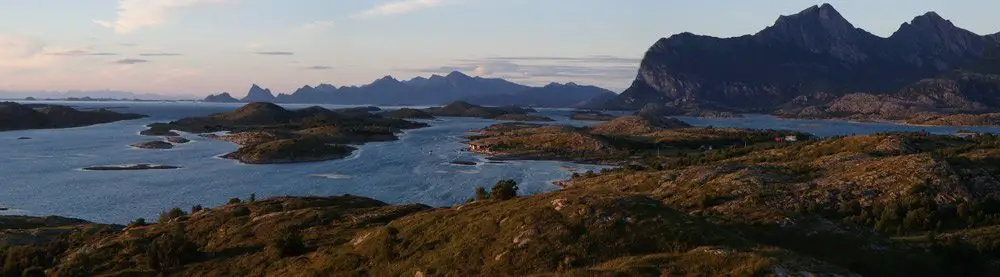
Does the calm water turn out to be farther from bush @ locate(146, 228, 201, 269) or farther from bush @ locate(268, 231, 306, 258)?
bush @ locate(268, 231, 306, 258)

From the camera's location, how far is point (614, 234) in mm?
41312

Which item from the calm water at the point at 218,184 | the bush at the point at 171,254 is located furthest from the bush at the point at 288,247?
the calm water at the point at 218,184

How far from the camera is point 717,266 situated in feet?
111

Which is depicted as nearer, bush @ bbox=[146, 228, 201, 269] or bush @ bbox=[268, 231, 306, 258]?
bush @ bbox=[268, 231, 306, 258]

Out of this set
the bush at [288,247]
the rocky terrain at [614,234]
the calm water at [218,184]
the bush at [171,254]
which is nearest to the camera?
the rocky terrain at [614,234]

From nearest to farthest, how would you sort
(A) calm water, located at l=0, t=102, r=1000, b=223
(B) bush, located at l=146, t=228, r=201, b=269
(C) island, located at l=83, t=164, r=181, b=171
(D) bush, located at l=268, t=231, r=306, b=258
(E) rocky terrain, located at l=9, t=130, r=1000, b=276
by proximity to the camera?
1. (E) rocky terrain, located at l=9, t=130, r=1000, b=276
2. (D) bush, located at l=268, t=231, r=306, b=258
3. (B) bush, located at l=146, t=228, r=201, b=269
4. (A) calm water, located at l=0, t=102, r=1000, b=223
5. (C) island, located at l=83, t=164, r=181, b=171

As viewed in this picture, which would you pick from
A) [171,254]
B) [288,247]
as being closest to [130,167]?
[171,254]

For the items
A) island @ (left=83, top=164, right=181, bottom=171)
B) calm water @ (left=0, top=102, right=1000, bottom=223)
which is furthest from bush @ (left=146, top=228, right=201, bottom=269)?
island @ (left=83, top=164, right=181, bottom=171)

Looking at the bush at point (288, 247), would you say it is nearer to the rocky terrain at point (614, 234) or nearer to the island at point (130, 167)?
the rocky terrain at point (614, 234)

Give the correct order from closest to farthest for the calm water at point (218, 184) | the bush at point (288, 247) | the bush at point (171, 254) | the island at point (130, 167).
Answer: the bush at point (288, 247), the bush at point (171, 254), the calm water at point (218, 184), the island at point (130, 167)

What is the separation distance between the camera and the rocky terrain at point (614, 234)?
39.4 metres

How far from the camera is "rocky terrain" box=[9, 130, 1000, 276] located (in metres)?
39.4

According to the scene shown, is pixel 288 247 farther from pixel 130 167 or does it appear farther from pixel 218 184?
pixel 130 167

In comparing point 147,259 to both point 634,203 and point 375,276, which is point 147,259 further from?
point 634,203
